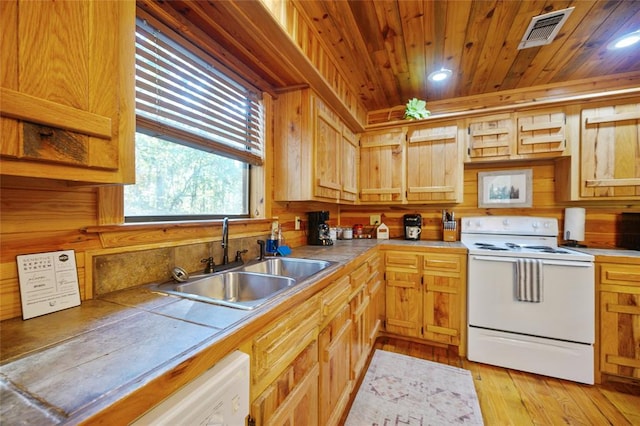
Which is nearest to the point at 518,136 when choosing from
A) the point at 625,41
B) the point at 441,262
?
the point at 625,41

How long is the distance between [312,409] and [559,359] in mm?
2039

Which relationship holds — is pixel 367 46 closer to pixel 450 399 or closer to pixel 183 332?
pixel 183 332

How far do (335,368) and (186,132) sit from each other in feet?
4.78

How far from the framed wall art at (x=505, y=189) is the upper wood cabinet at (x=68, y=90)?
300 cm

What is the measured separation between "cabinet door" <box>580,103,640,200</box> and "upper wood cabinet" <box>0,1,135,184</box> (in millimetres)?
3188

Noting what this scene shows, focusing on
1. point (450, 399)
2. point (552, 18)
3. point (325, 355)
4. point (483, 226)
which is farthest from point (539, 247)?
point (325, 355)

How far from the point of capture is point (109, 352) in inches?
22.0

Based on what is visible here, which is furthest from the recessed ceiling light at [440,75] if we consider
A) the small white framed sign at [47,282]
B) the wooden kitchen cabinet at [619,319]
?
the small white framed sign at [47,282]

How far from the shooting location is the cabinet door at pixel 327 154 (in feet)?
6.37

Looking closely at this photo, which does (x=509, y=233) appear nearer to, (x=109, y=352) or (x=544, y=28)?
(x=544, y=28)

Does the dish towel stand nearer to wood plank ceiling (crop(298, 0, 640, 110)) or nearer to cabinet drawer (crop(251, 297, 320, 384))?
wood plank ceiling (crop(298, 0, 640, 110))

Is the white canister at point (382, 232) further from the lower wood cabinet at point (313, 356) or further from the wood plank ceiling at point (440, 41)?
the wood plank ceiling at point (440, 41)

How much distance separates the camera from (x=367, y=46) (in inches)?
75.1

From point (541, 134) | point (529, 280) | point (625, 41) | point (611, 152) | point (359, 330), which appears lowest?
point (359, 330)
